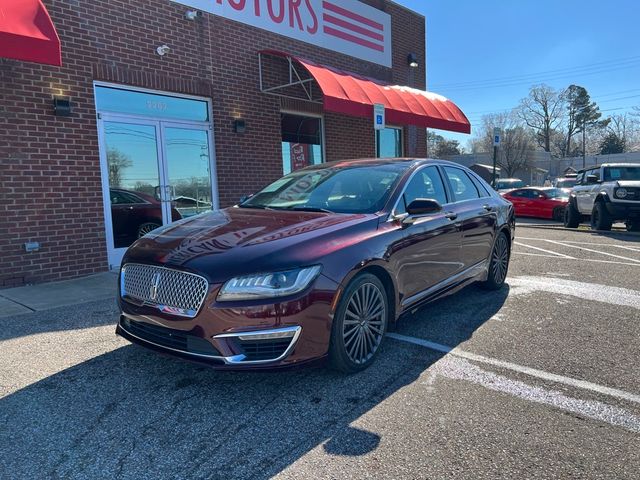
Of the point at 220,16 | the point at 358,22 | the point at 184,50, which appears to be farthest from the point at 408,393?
the point at 358,22

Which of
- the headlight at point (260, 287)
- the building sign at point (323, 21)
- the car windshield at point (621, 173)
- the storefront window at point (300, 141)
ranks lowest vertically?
the headlight at point (260, 287)

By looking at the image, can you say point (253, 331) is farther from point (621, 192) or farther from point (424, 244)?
point (621, 192)

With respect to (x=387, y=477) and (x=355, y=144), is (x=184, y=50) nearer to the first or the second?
(x=355, y=144)

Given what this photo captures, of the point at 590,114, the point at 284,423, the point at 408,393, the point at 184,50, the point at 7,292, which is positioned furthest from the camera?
the point at 590,114

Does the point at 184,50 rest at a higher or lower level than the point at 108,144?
higher

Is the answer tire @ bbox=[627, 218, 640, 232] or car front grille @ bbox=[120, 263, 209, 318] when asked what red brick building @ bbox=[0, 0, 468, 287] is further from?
tire @ bbox=[627, 218, 640, 232]

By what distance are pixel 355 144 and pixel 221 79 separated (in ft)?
14.0

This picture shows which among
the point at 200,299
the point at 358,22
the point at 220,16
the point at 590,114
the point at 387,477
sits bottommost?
the point at 387,477

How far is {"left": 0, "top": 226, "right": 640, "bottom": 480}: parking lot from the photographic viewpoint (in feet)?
8.18

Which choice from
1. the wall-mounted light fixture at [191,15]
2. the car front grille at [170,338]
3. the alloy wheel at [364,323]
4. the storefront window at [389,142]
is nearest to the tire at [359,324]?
the alloy wheel at [364,323]

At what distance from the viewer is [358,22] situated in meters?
11.9

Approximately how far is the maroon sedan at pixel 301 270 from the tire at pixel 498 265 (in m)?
1.13

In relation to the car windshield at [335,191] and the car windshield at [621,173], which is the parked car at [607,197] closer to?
the car windshield at [621,173]

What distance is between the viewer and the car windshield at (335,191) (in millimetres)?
4129
